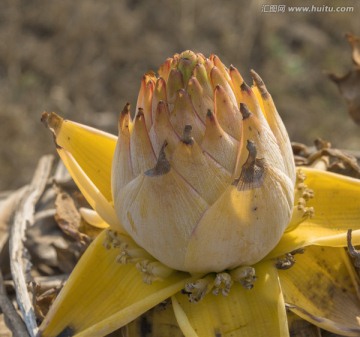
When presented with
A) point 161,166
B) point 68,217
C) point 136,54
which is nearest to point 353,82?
point 68,217

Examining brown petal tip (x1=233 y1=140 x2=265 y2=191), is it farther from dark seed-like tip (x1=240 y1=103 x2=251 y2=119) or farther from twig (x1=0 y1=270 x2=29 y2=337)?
twig (x1=0 y1=270 x2=29 y2=337)

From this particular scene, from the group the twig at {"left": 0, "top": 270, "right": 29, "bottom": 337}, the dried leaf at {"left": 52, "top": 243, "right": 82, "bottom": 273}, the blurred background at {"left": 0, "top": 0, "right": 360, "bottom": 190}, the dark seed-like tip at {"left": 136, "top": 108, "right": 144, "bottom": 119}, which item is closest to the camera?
the dark seed-like tip at {"left": 136, "top": 108, "right": 144, "bottom": 119}

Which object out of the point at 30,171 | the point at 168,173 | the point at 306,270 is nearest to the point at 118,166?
the point at 168,173

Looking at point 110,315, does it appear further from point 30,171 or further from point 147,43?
point 147,43

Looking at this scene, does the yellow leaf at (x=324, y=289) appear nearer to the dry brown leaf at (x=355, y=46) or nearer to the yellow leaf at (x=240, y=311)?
the yellow leaf at (x=240, y=311)

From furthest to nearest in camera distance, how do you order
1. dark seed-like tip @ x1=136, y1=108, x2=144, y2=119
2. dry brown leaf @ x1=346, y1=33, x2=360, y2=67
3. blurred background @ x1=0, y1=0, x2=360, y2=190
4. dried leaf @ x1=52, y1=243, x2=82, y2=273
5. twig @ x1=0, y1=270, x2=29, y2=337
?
blurred background @ x1=0, y1=0, x2=360, y2=190 → dry brown leaf @ x1=346, y1=33, x2=360, y2=67 → dried leaf @ x1=52, y1=243, x2=82, y2=273 → twig @ x1=0, y1=270, x2=29, y2=337 → dark seed-like tip @ x1=136, y1=108, x2=144, y2=119

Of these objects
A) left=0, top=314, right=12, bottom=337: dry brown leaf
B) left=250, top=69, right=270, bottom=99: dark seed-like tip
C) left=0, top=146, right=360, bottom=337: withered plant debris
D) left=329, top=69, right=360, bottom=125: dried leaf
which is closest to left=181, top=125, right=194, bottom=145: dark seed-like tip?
left=250, top=69, right=270, bottom=99: dark seed-like tip

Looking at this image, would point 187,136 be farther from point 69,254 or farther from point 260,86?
point 69,254
